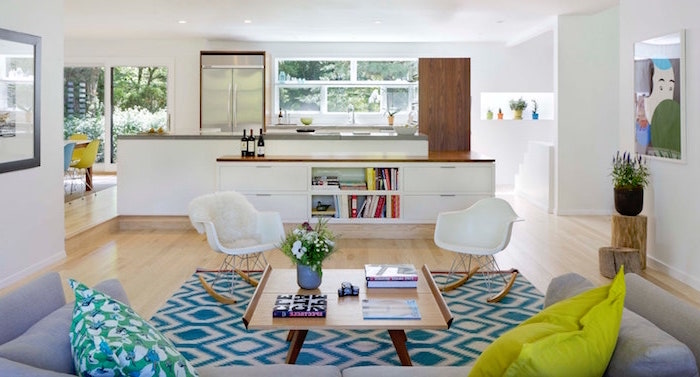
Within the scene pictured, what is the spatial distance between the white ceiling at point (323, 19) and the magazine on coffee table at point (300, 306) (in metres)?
4.85

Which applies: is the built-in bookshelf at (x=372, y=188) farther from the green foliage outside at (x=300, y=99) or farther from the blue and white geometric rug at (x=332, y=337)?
the green foliage outside at (x=300, y=99)

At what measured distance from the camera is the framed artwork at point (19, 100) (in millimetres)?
5156

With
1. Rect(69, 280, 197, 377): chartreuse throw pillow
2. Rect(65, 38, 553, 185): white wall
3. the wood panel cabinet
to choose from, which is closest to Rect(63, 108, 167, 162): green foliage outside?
Rect(65, 38, 553, 185): white wall

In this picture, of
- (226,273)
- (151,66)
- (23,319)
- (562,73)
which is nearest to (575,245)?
(562,73)

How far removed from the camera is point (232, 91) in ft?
37.2

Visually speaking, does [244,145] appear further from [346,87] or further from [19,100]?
[346,87]

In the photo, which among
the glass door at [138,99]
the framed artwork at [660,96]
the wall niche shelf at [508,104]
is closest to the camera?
the framed artwork at [660,96]

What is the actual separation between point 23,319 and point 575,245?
19.4 feet

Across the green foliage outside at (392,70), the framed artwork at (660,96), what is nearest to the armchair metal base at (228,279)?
the framed artwork at (660,96)

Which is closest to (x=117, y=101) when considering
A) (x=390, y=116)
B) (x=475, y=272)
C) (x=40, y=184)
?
(x=390, y=116)

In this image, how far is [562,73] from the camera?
909cm

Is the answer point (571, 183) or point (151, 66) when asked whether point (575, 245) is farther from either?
point (151, 66)

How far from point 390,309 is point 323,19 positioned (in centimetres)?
634

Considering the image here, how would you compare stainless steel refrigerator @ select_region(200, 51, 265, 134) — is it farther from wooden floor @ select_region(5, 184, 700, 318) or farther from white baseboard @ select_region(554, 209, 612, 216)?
white baseboard @ select_region(554, 209, 612, 216)
